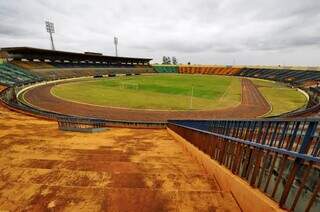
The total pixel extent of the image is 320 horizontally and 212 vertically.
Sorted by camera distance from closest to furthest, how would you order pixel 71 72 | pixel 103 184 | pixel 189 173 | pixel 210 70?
pixel 103 184 < pixel 189 173 < pixel 71 72 < pixel 210 70

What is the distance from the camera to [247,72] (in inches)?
4545

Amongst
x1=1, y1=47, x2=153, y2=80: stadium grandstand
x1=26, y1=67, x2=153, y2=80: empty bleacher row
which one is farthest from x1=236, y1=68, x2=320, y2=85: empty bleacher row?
x1=26, y1=67, x2=153, y2=80: empty bleacher row

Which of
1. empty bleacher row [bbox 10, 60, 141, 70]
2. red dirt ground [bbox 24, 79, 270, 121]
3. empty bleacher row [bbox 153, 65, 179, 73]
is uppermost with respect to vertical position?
empty bleacher row [bbox 10, 60, 141, 70]

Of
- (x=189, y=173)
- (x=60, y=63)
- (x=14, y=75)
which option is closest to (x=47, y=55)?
(x=60, y=63)

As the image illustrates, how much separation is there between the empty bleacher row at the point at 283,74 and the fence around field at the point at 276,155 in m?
80.9

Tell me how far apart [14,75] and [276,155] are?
230 feet

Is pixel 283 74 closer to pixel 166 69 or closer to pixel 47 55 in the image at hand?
pixel 166 69

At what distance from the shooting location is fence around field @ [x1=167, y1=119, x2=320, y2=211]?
10.6ft

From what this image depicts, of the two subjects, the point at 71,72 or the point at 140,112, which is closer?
the point at 140,112

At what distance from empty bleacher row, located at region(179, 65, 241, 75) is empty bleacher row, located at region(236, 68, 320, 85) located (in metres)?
5.71

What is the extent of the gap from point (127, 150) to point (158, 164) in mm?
2447

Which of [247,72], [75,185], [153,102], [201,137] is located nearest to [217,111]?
[153,102]

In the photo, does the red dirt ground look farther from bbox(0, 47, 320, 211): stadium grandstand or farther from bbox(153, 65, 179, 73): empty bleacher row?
bbox(153, 65, 179, 73): empty bleacher row

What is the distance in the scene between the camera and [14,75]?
59.4 meters
